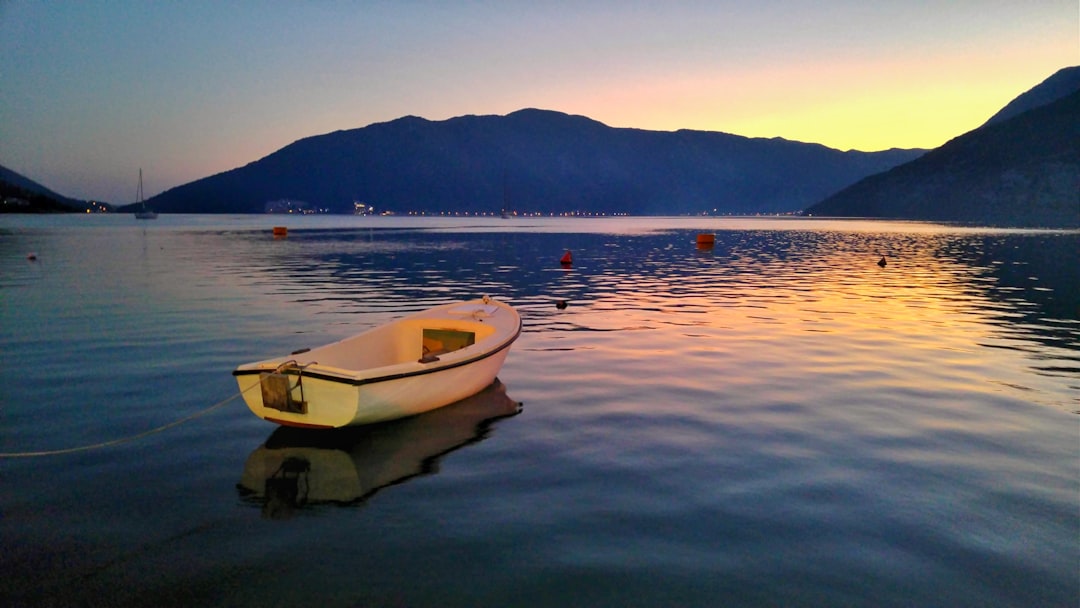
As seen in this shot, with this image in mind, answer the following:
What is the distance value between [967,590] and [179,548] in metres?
9.43

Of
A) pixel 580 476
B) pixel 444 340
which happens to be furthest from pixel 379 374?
pixel 444 340

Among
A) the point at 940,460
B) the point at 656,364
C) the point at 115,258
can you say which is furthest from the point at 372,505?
the point at 115,258

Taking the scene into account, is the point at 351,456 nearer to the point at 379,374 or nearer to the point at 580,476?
the point at 379,374

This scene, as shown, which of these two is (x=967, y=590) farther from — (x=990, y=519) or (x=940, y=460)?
(x=940, y=460)

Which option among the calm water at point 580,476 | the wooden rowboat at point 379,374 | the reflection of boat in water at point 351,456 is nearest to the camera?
the calm water at point 580,476

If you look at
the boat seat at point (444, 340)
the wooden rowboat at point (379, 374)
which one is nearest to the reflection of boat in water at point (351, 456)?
the wooden rowboat at point (379, 374)

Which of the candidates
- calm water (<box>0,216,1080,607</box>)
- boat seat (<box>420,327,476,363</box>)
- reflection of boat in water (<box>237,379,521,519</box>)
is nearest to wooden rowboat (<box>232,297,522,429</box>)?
boat seat (<box>420,327,476,363</box>)

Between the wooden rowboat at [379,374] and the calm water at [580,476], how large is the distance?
591 mm

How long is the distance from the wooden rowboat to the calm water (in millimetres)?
591

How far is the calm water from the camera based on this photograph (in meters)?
7.44

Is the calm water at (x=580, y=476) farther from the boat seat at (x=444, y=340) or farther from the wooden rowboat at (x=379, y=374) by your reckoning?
the boat seat at (x=444, y=340)

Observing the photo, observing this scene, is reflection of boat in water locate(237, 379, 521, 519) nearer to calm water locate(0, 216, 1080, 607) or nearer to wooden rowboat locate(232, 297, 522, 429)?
calm water locate(0, 216, 1080, 607)

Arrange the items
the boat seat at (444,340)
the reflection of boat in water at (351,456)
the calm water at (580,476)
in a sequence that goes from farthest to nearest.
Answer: the boat seat at (444,340), the reflection of boat in water at (351,456), the calm water at (580,476)

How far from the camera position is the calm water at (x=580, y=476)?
293 inches
